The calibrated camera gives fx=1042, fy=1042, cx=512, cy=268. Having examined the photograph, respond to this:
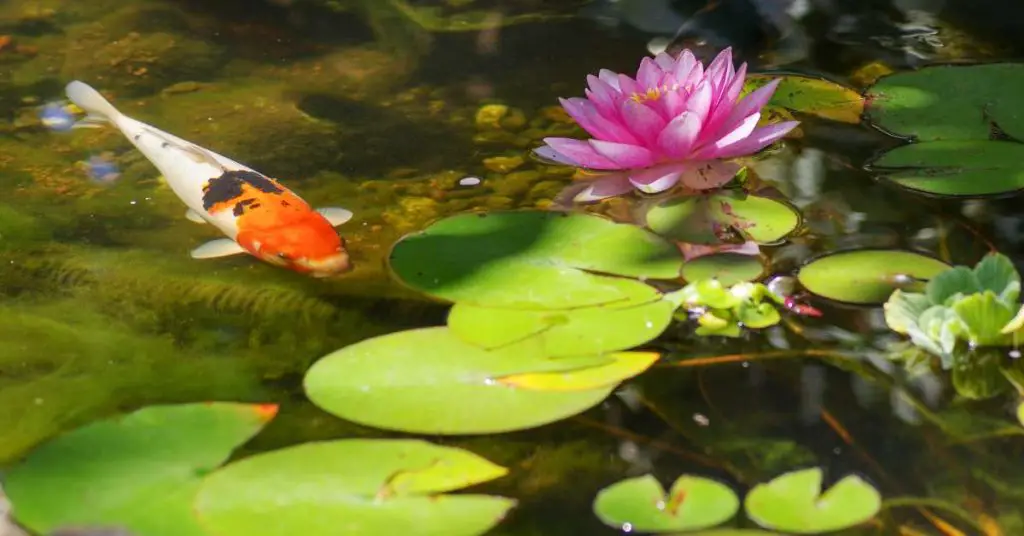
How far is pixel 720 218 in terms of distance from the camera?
136 centimetres

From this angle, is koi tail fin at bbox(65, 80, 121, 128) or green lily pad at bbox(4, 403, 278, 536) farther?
koi tail fin at bbox(65, 80, 121, 128)

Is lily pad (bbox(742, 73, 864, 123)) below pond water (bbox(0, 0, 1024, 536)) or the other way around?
the other way around

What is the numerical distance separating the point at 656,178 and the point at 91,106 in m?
0.96

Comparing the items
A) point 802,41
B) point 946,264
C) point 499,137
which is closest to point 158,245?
point 499,137

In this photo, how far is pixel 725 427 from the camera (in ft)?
3.36

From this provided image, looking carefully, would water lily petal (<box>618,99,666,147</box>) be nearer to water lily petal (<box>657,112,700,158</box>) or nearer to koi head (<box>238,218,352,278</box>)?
water lily petal (<box>657,112,700,158</box>)

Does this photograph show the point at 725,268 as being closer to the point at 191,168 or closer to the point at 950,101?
the point at 950,101

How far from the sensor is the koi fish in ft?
4.23

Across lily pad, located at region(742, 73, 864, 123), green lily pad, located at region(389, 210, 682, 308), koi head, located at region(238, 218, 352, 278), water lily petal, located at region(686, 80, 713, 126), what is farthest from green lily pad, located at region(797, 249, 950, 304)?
koi head, located at region(238, 218, 352, 278)

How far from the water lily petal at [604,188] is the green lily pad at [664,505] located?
0.57m

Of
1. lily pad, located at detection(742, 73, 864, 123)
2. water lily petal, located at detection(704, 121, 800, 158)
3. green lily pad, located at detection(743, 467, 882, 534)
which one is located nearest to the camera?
green lily pad, located at detection(743, 467, 882, 534)

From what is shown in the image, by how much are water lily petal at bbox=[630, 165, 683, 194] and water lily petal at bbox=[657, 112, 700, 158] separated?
0.02 metres

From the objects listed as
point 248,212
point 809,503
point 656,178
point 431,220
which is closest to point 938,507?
point 809,503

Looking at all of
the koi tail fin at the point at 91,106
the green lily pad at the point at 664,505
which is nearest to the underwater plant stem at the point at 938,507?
the green lily pad at the point at 664,505
